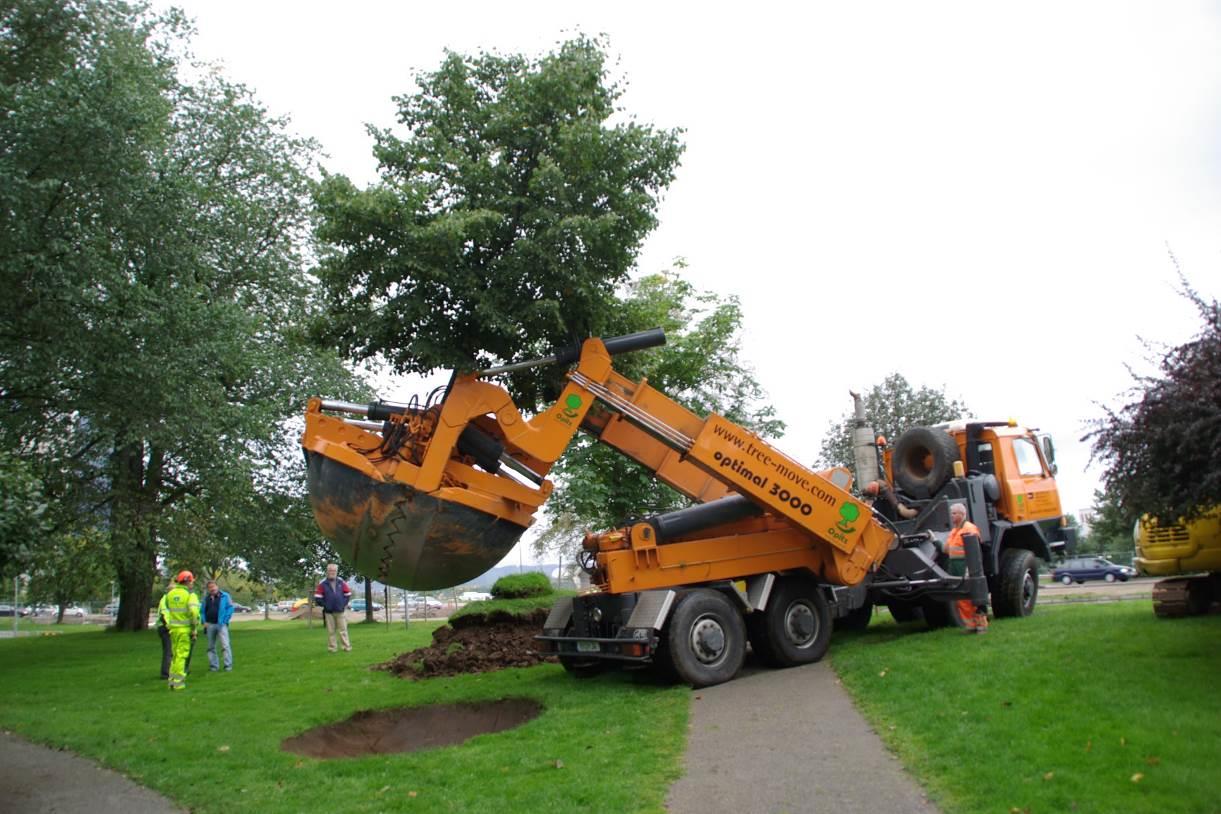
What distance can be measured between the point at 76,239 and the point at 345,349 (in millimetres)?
7497

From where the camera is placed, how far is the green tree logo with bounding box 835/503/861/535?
1158 cm

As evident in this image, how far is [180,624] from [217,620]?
2038 mm

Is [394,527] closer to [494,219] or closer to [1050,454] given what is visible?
[494,219]

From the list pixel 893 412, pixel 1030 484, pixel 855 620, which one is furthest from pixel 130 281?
pixel 893 412

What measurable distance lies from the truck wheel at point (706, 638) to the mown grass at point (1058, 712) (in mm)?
1277

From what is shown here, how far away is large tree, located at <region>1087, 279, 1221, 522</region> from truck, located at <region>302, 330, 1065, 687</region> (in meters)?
3.48

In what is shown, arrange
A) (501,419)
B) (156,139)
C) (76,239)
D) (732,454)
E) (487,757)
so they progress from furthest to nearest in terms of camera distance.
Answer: (156,139) → (76,239) → (732,454) → (501,419) → (487,757)

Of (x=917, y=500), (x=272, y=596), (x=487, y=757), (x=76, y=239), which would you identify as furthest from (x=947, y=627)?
(x=272, y=596)

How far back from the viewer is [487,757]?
26.5 ft

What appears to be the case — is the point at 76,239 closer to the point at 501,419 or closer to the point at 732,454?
the point at 501,419

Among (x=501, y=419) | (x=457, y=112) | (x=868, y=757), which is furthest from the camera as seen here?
(x=457, y=112)

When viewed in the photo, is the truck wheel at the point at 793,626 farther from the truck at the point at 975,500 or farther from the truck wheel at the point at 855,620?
the truck wheel at the point at 855,620

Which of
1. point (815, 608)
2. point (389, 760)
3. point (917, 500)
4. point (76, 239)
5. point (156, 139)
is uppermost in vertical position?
point (156, 139)

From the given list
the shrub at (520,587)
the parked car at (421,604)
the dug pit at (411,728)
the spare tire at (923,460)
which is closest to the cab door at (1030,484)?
the spare tire at (923,460)
